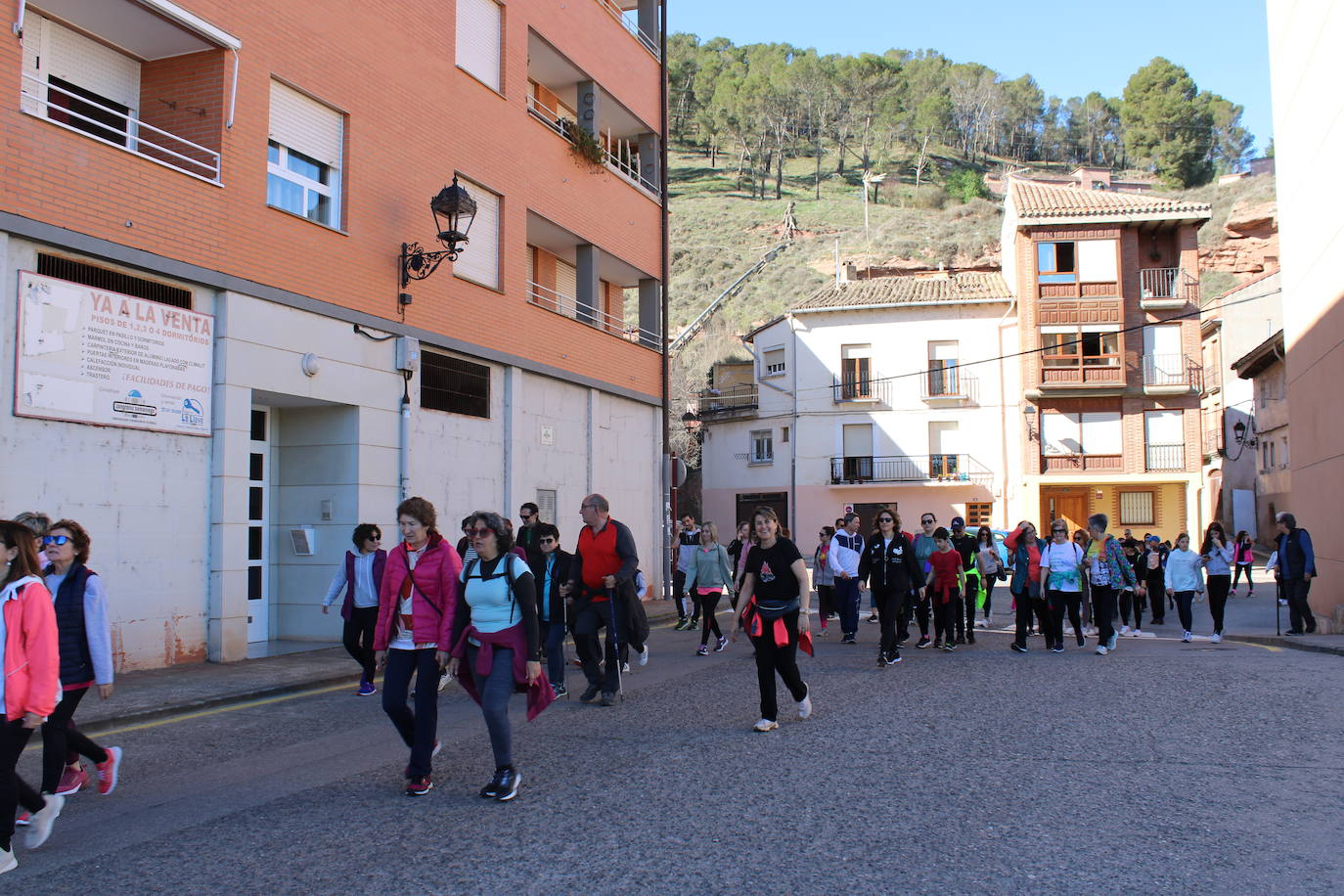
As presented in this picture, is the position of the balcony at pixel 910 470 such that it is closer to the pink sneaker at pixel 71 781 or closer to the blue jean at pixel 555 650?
the blue jean at pixel 555 650

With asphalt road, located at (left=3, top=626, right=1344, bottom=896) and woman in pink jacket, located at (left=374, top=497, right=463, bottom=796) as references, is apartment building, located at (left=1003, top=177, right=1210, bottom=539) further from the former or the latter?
woman in pink jacket, located at (left=374, top=497, right=463, bottom=796)

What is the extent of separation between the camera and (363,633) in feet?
31.8

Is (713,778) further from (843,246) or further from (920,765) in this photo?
(843,246)

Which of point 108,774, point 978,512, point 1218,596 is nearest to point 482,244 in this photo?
point 108,774

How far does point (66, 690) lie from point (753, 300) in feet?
192

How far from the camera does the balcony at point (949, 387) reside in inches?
1622

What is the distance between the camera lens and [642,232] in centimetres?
2211

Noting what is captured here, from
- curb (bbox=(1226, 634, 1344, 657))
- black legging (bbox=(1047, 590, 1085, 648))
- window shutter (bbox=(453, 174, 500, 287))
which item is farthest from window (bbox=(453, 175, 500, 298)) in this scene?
curb (bbox=(1226, 634, 1344, 657))

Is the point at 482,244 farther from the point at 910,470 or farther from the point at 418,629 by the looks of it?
the point at 910,470

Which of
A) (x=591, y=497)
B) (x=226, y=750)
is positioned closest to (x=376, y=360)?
(x=591, y=497)

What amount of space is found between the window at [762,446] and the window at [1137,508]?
44.9 feet

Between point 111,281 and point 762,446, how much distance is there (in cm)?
3656

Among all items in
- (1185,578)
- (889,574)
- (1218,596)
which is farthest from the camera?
(1218,596)

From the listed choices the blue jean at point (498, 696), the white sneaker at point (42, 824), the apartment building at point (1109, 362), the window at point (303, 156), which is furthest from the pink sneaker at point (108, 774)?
the apartment building at point (1109, 362)
